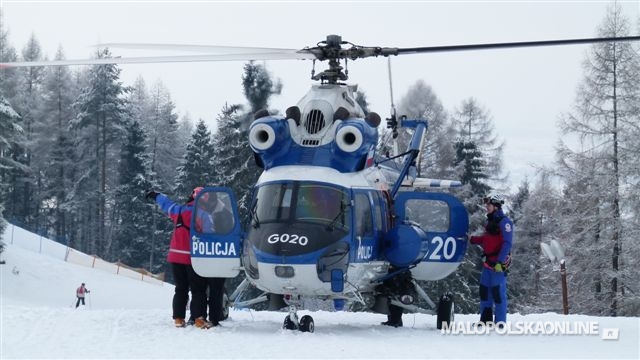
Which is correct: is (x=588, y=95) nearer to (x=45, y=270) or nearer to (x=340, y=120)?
(x=340, y=120)

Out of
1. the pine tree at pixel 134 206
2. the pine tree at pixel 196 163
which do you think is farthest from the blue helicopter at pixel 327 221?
the pine tree at pixel 134 206

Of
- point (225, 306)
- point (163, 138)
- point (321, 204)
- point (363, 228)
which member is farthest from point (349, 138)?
point (163, 138)

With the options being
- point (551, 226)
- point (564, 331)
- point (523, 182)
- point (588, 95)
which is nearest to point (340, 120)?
point (564, 331)

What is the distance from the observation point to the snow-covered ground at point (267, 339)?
9.77m

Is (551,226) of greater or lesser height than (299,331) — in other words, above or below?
above

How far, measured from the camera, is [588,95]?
30.2m

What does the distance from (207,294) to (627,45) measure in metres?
21.9

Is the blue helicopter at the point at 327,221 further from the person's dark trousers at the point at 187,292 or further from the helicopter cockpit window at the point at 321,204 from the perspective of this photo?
the person's dark trousers at the point at 187,292

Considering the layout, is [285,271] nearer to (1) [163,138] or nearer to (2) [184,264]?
(2) [184,264]

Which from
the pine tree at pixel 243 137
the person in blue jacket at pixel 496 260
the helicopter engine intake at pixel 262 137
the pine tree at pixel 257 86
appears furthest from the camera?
the pine tree at pixel 257 86

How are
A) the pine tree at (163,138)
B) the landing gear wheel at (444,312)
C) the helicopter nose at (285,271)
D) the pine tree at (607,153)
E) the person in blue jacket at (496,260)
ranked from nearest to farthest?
the helicopter nose at (285,271), the person in blue jacket at (496,260), the landing gear wheel at (444,312), the pine tree at (607,153), the pine tree at (163,138)

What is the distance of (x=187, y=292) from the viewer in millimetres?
12617

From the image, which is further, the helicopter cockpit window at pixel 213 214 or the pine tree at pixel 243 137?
the pine tree at pixel 243 137

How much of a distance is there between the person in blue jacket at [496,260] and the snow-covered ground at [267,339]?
940mm
